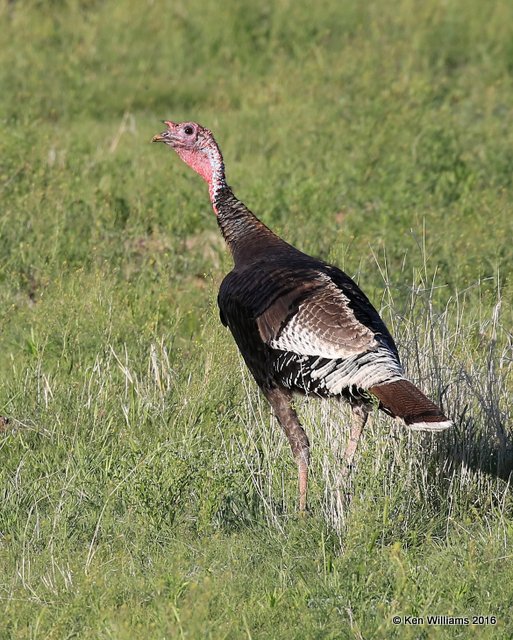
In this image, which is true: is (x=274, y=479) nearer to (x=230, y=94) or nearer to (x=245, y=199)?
(x=245, y=199)

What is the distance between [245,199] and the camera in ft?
26.7

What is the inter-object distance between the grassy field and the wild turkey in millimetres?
259

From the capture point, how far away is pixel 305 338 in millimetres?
4777

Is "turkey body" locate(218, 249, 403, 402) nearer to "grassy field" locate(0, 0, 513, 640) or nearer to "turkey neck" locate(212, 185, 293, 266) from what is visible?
"turkey neck" locate(212, 185, 293, 266)

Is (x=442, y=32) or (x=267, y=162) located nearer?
(x=267, y=162)

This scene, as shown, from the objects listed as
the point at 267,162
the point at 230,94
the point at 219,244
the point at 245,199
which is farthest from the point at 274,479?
the point at 230,94

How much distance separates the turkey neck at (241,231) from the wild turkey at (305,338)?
21mm

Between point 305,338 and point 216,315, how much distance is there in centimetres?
98

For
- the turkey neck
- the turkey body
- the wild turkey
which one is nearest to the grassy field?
the wild turkey

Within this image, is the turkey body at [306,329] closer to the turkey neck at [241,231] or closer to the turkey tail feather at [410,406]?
the turkey tail feather at [410,406]

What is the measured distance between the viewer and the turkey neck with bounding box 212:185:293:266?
5.46m

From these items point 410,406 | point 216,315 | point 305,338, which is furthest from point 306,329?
point 216,315

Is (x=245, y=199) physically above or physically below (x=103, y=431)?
above

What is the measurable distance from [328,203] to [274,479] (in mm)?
3361
